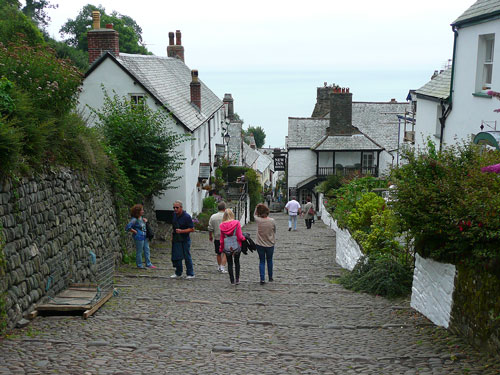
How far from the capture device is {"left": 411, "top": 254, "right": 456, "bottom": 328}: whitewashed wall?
678 cm

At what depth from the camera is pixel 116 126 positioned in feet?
48.7

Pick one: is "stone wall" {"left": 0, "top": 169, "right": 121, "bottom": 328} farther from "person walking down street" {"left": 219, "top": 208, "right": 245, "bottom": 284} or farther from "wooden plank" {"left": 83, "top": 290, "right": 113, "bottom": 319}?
"person walking down street" {"left": 219, "top": 208, "right": 245, "bottom": 284}

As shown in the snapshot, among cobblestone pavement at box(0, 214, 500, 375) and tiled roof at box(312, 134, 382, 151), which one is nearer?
cobblestone pavement at box(0, 214, 500, 375)

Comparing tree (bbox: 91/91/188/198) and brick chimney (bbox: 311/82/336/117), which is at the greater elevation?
brick chimney (bbox: 311/82/336/117)

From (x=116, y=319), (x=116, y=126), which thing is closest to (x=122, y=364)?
(x=116, y=319)

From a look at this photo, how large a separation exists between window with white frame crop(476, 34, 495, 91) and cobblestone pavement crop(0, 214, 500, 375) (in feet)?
23.9

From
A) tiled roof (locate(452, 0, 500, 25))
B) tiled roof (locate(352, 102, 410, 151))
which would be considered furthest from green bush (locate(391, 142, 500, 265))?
tiled roof (locate(352, 102, 410, 151))

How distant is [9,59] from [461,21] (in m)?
11.4

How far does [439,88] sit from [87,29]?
151ft

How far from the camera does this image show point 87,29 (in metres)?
54.6

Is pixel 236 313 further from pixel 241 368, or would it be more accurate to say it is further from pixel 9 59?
pixel 9 59

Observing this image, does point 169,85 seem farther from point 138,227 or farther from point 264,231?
point 264,231

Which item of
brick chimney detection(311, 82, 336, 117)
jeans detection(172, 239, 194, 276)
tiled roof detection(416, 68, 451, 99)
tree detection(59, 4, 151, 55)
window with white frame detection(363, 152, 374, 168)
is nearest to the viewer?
jeans detection(172, 239, 194, 276)

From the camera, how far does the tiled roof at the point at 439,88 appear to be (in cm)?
1616
